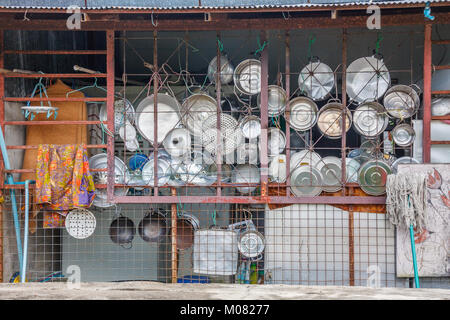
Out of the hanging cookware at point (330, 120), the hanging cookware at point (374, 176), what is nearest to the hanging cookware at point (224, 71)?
the hanging cookware at point (330, 120)

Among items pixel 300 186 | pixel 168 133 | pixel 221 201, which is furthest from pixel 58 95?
pixel 300 186

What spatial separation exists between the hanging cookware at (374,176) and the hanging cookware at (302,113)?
956 mm

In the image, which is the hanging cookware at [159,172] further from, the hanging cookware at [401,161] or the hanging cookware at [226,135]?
the hanging cookware at [401,161]

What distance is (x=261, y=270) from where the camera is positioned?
635 centimetres

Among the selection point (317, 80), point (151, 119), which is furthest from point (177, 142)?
point (317, 80)

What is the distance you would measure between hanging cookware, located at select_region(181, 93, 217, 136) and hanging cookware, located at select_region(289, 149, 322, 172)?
132 cm

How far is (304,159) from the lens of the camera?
245 inches

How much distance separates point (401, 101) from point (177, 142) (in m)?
3.24

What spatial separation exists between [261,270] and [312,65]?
9.91 ft

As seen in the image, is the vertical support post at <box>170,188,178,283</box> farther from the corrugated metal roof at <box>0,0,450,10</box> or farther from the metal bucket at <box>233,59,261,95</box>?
the corrugated metal roof at <box>0,0,450,10</box>

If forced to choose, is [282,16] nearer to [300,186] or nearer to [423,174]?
[300,186]

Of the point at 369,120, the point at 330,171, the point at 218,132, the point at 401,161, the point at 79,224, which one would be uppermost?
the point at 369,120

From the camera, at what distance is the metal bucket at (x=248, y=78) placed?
629cm

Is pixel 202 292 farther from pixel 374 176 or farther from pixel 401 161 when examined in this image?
pixel 401 161
